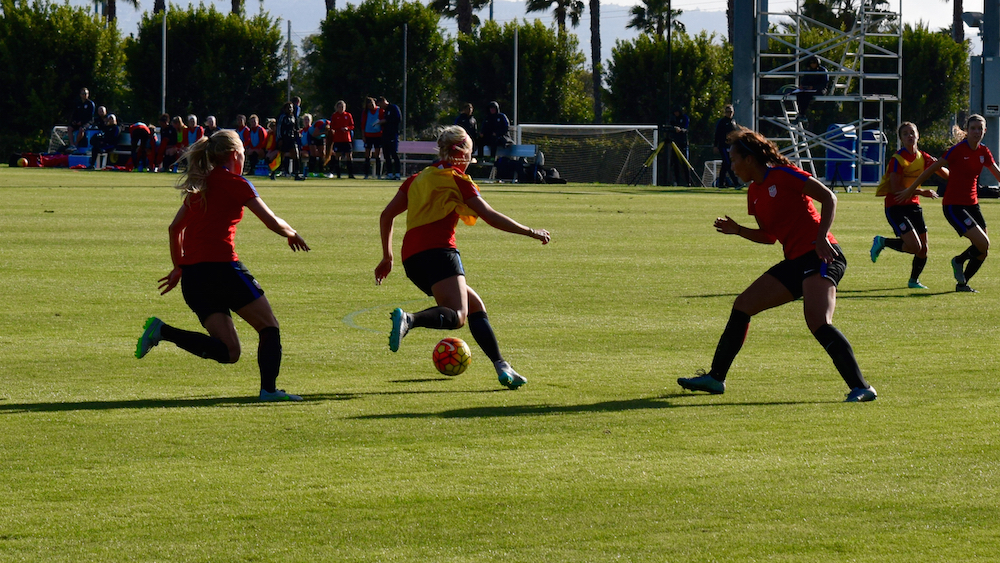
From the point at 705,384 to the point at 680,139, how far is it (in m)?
31.4

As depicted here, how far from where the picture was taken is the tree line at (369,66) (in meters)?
51.7

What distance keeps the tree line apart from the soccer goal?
26.9 ft

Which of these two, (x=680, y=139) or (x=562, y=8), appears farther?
(x=562, y=8)

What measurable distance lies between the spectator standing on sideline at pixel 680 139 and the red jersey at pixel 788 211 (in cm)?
2983

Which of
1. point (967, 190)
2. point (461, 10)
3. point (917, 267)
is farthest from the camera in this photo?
point (461, 10)

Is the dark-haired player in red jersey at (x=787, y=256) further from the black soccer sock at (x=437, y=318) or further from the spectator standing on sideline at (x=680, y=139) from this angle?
the spectator standing on sideline at (x=680, y=139)

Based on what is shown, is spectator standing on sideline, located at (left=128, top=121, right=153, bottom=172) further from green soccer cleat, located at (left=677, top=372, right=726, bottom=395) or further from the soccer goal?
green soccer cleat, located at (left=677, top=372, right=726, bottom=395)

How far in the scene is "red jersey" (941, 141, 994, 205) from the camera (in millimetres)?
14273

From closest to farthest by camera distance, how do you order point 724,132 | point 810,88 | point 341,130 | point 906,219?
point 906,219
point 724,132
point 341,130
point 810,88

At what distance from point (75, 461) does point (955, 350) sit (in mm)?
6222

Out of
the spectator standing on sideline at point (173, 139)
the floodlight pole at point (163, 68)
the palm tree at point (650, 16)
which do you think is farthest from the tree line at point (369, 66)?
the palm tree at point (650, 16)

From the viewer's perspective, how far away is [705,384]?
783cm

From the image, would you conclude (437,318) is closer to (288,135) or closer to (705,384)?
(705,384)

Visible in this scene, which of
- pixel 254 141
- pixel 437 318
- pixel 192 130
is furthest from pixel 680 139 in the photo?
pixel 437 318
